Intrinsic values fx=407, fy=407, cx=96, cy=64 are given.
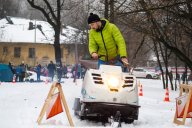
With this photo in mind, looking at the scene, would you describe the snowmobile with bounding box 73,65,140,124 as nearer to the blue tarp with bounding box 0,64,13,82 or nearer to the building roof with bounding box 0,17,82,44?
the blue tarp with bounding box 0,64,13,82

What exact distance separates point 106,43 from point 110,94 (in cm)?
146

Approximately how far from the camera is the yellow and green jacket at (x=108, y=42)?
8.49m

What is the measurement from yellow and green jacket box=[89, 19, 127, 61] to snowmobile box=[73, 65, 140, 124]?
0.69m

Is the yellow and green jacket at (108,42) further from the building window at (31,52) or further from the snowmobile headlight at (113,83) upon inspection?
the building window at (31,52)

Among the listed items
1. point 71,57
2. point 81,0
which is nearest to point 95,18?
point 81,0

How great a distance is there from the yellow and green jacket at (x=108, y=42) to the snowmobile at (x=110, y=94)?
0.69 m

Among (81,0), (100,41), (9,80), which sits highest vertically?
(81,0)

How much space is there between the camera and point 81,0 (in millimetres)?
23625

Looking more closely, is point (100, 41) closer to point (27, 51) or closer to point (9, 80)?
point (9, 80)

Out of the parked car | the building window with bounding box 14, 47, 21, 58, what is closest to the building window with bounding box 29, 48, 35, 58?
the building window with bounding box 14, 47, 21, 58

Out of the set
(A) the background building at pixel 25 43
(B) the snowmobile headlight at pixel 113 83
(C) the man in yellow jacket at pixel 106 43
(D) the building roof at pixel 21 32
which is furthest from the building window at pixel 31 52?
(B) the snowmobile headlight at pixel 113 83

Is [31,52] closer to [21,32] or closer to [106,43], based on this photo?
[21,32]

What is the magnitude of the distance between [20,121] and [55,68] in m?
25.9

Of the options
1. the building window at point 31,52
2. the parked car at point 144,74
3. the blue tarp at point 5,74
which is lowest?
the parked car at point 144,74
